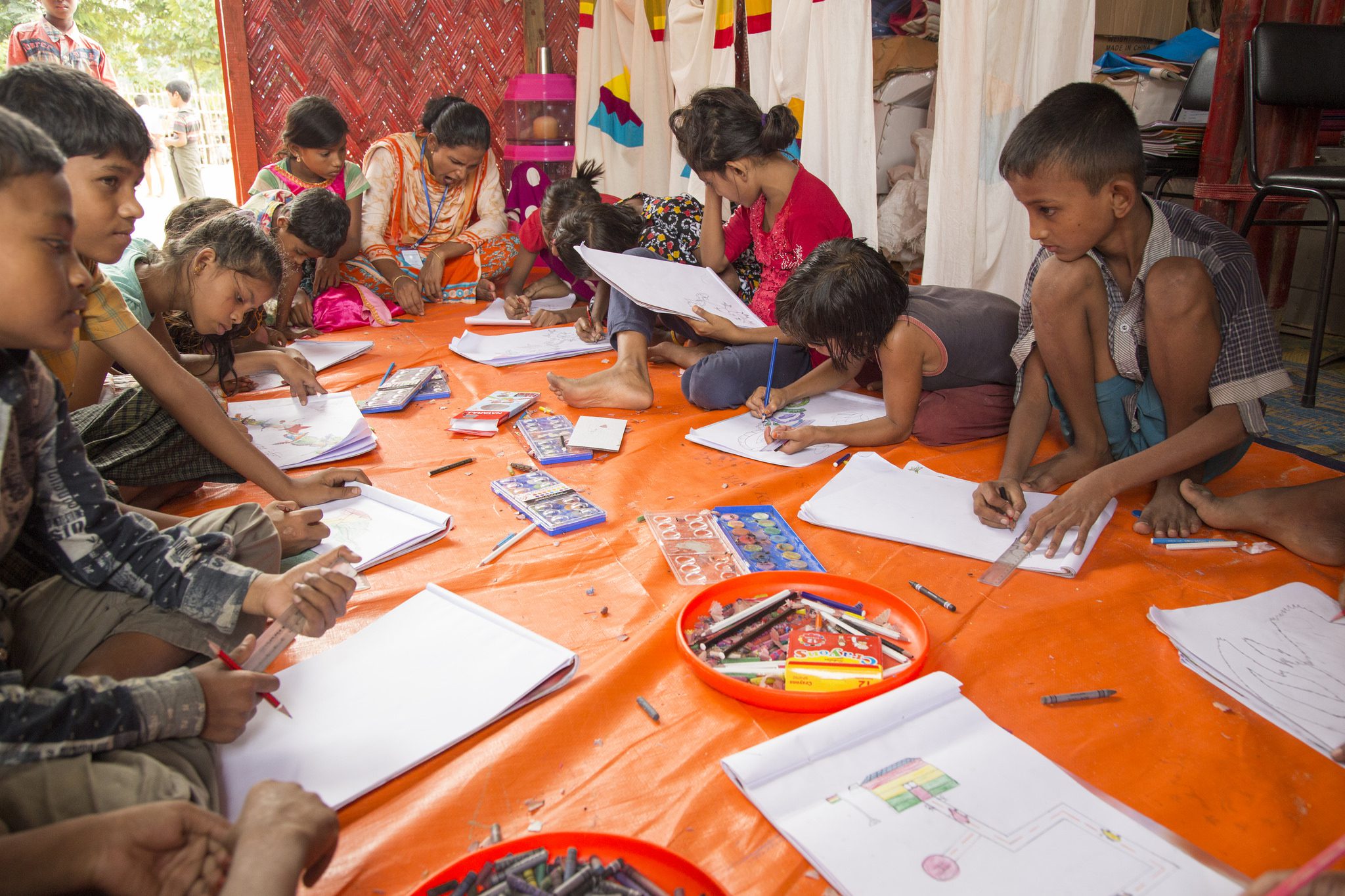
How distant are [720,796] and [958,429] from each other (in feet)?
4.08

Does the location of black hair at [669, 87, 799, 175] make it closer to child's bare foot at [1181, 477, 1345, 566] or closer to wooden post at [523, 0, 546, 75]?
child's bare foot at [1181, 477, 1345, 566]

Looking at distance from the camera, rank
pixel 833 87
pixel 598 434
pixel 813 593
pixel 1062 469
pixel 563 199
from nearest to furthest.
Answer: pixel 813 593 < pixel 1062 469 < pixel 598 434 < pixel 833 87 < pixel 563 199

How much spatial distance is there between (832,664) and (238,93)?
13.4 ft

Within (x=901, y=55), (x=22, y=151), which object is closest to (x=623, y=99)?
(x=901, y=55)

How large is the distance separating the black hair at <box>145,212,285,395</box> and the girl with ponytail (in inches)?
26.8

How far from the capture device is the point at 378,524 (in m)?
1.39

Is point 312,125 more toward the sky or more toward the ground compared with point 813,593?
more toward the sky

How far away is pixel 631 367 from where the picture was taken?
217 cm

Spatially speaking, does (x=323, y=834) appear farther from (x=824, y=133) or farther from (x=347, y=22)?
(x=347, y=22)

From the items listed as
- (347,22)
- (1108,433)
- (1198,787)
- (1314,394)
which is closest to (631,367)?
(1108,433)

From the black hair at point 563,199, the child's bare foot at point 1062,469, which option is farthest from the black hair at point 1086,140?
the black hair at point 563,199

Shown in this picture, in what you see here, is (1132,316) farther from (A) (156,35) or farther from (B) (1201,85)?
(A) (156,35)

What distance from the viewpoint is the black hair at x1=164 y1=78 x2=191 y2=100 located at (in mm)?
4383

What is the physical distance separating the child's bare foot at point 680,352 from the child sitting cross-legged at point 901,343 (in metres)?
0.54
